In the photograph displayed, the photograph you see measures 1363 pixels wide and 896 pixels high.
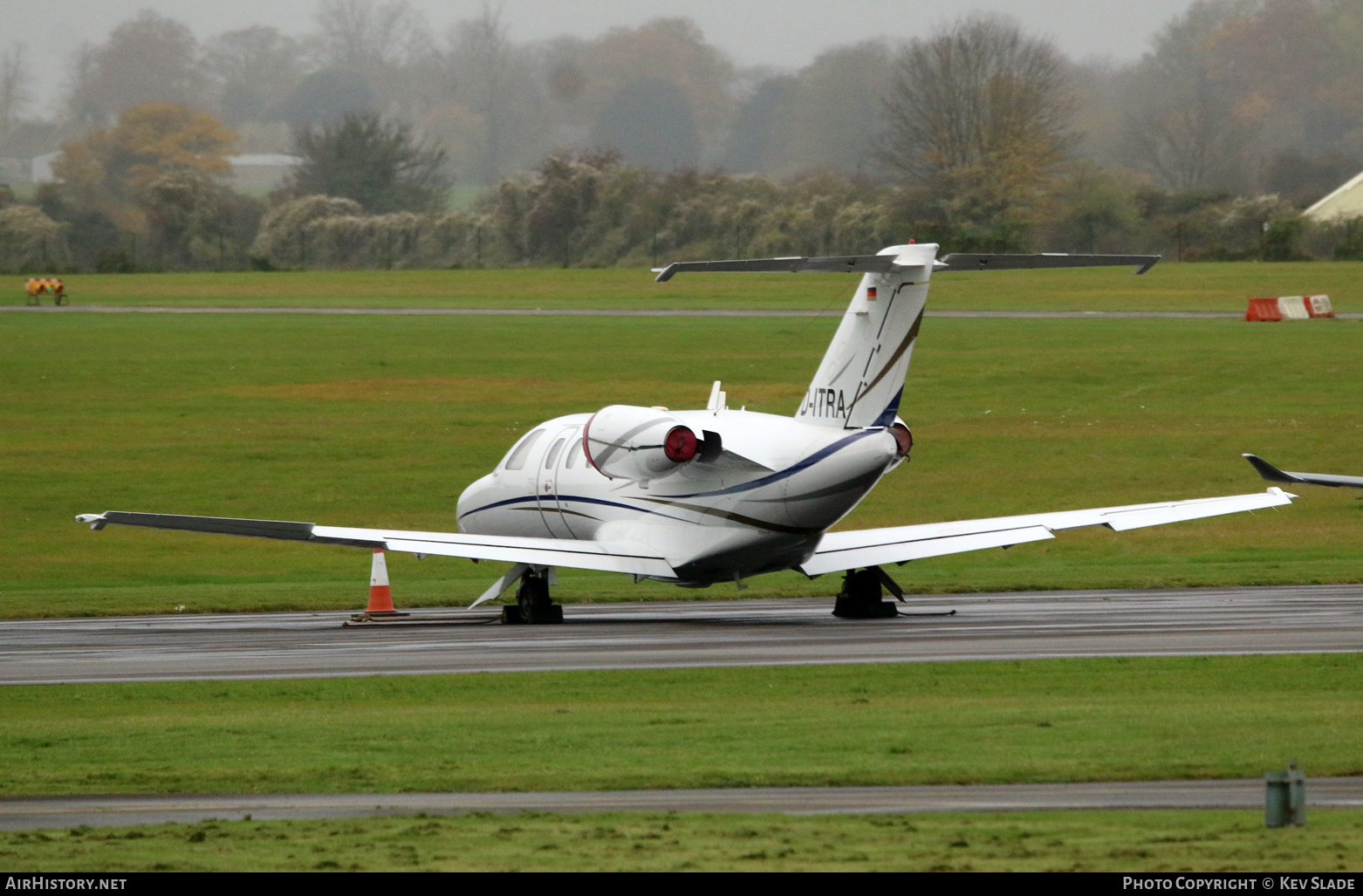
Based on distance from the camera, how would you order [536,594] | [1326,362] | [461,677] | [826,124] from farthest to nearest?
[826,124]
[1326,362]
[536,594]
[461,677]

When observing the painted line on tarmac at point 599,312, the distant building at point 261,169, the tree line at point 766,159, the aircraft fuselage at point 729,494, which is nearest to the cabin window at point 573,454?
the aircraft fuselage at point 729,494

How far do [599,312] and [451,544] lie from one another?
184 ft

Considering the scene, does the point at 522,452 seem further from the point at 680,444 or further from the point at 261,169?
the point at 261,169

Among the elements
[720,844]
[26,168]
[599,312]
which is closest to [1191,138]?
[599,312]

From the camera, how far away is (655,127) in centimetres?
15388

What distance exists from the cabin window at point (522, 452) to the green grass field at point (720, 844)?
1904 centimetres

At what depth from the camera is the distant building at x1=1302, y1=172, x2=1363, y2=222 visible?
4065 inches

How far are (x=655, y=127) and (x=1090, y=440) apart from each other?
334 feet

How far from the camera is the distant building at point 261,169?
14925 cm

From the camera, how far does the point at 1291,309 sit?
253 ft

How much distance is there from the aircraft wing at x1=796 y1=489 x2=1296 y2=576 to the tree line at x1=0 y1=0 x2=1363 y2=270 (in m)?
67.8

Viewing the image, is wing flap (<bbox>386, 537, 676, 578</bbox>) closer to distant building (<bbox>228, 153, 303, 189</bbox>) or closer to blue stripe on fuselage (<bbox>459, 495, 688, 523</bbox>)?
blue stripe on fuselage (<bbox>459, 495, 688, 523</bbox>)
